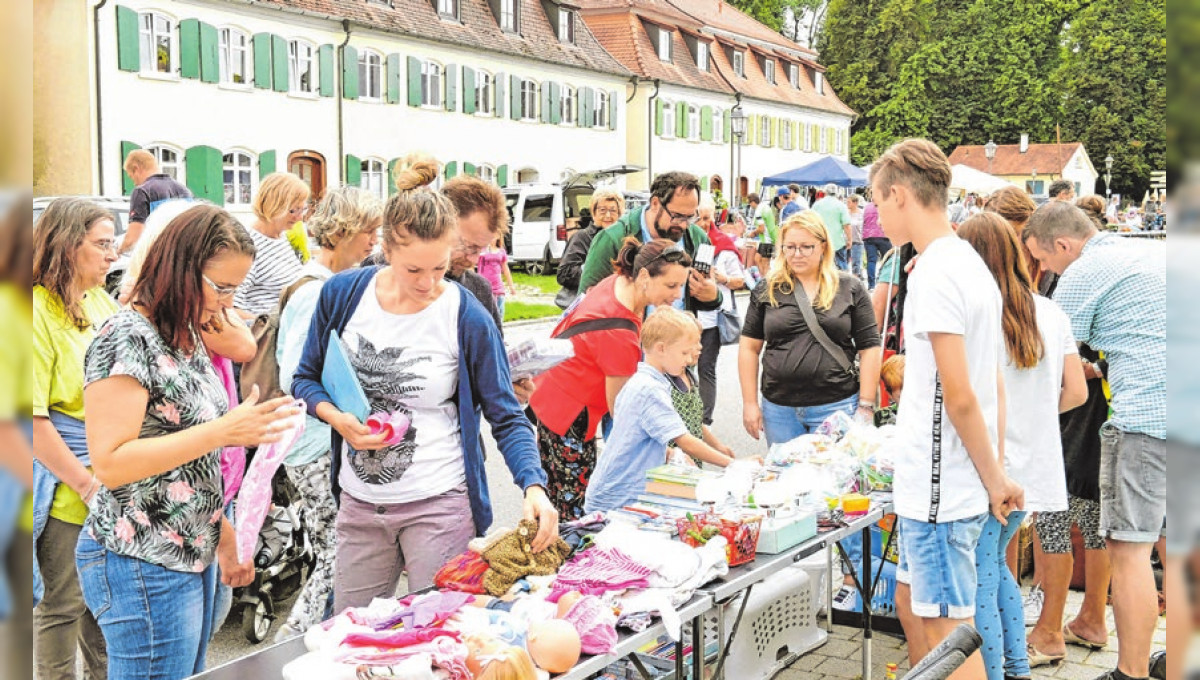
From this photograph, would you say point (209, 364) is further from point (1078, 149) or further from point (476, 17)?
point (1078, 149)

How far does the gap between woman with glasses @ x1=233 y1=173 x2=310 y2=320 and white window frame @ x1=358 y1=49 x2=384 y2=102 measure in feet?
82.2

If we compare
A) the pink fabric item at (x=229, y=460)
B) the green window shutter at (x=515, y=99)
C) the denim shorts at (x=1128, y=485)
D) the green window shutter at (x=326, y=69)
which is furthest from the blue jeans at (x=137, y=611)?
the green window shutter at (x=515, y=99)

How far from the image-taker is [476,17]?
3462 cm

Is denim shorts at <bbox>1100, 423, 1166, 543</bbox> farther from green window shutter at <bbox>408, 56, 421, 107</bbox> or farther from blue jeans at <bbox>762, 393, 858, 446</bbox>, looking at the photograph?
green window shutter at <bbox>408, 56, 421, 107</bbox>

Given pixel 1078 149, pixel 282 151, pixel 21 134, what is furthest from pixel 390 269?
pixel 1078 149

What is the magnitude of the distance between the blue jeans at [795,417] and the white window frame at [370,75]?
85.4ft

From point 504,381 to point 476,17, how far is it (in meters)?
32.9

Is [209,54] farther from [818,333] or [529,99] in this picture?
[818,333]

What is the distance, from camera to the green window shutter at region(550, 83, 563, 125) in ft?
121

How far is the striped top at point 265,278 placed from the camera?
5660mm

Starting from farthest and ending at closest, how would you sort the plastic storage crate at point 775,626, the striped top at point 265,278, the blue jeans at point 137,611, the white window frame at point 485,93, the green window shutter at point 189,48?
the white window frame at point 485,93, the green window shutter at point 189,48, the striped top at point 265,278, the plastic storage crate at point 775,626, the blue jeans at point 137,611

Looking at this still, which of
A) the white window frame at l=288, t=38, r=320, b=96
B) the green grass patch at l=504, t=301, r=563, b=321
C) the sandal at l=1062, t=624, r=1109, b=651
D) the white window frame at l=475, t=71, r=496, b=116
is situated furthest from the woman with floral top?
the white window frame at l=475, t=71, r=496, b=116

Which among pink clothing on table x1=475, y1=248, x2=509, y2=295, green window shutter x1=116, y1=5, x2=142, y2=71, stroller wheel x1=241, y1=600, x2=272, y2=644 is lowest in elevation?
stroller wheel x1=241, y1=600, x2=272, y2=644

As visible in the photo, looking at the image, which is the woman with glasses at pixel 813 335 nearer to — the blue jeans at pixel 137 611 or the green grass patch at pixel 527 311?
the blue jeans at pixel 137 611
